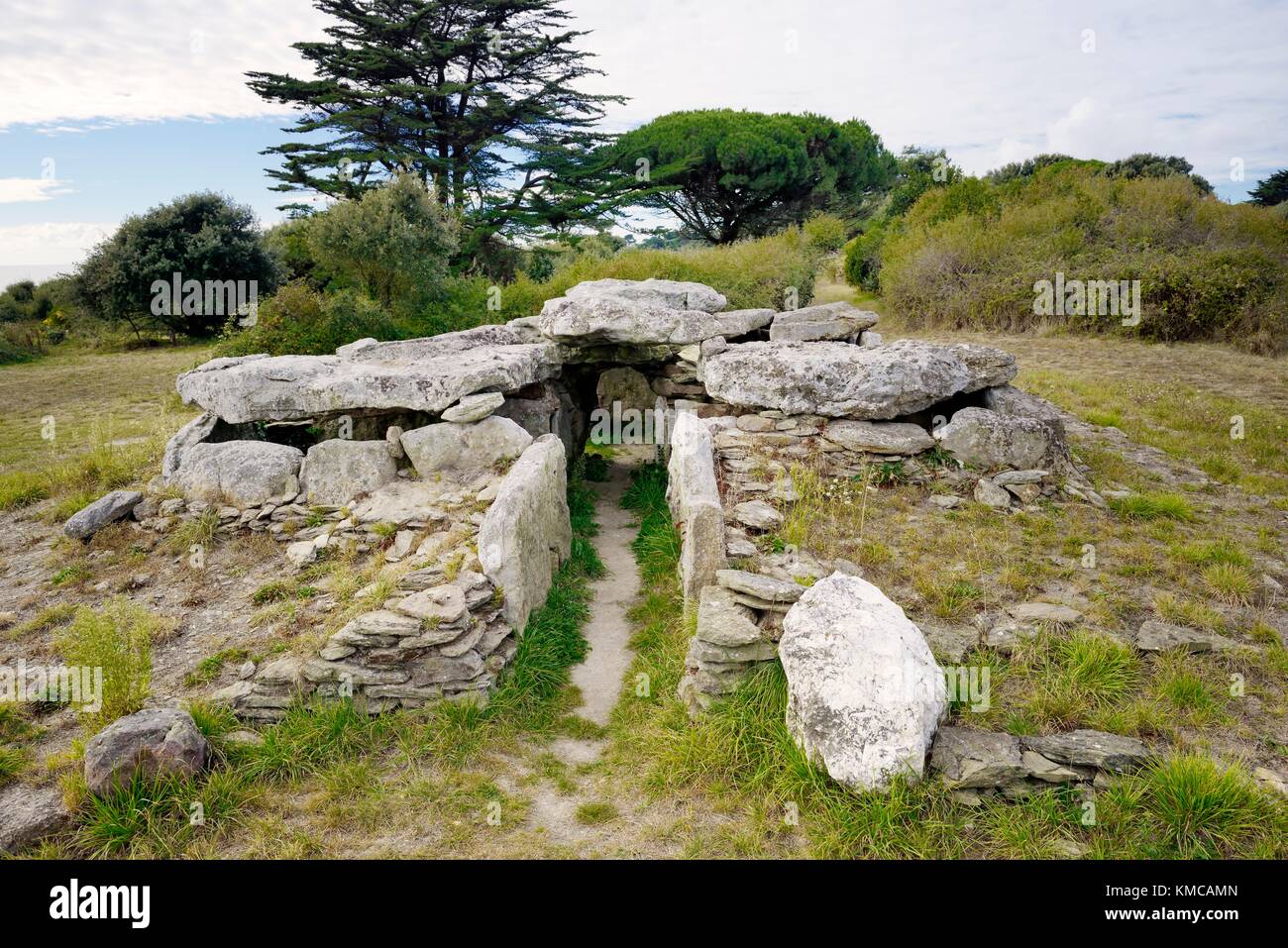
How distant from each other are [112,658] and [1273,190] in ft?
128

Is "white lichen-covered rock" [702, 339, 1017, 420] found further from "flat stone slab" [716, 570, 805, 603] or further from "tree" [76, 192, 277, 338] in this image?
"tree" [76, 192, 277, 338]

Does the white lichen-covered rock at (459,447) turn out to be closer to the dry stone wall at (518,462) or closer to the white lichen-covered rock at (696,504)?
the dry stone wall at (518,462)

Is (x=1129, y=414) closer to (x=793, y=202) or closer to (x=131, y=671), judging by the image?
(x=131, y=671)

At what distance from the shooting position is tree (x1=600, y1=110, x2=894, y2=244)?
24.5m

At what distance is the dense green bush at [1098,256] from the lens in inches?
499

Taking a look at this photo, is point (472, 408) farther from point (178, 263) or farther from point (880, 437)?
point (178, 263)

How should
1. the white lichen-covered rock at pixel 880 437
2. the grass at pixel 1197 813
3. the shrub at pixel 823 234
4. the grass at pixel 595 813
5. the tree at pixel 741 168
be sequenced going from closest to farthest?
the grass at pixel 1197 813, the grass at pixel 595 813, the white lichen-covered rock at pixel 880 437, the shrub at pixel 823 234, the tree at pixel 741 168

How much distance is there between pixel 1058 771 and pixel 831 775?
121 cm

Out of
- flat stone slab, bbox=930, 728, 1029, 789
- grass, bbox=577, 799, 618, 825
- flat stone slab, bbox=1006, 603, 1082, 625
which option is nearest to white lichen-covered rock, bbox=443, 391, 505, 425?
grass, bbox=577, 799, 618, 825

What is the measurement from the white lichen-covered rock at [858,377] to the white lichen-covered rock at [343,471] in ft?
13.3

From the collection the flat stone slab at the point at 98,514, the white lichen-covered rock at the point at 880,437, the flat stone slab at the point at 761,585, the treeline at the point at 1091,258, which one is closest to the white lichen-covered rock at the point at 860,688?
the flat stone slab at the point at 761,585

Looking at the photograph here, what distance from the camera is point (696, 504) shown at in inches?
241

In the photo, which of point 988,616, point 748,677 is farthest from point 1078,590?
Answer: point 748,677

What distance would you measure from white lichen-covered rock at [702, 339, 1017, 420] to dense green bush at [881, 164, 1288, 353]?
7.66 metres
